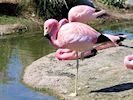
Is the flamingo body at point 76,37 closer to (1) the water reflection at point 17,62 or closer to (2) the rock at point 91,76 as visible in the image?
(2) the rock at point 91,76

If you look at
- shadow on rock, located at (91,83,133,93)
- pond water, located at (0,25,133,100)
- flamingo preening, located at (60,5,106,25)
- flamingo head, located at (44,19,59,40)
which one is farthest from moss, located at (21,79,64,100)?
flamingo preening, located at (60,5,106,25)

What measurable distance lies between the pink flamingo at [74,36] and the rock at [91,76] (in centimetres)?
92

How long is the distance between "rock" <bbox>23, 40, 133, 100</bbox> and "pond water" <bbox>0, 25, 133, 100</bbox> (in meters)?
0.29

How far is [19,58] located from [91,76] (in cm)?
285

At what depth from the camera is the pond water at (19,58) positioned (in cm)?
825

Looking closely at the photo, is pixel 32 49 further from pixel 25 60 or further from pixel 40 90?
pixel 40 90

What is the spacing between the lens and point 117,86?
8195mm

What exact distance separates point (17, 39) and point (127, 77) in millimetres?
6456

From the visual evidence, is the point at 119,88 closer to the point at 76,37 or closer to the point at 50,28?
the point at 76,37

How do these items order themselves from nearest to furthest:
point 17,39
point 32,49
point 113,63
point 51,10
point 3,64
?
point 113,63
point 3,64
point 32,49
point 17,39
point 51,10

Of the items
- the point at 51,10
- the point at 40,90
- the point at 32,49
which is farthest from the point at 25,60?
the point at 51,10

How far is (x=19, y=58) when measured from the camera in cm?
1125

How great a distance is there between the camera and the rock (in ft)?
26.1

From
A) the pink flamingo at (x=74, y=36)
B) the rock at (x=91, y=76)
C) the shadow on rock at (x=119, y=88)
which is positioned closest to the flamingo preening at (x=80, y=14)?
the pink flamingo at (x=74, y=36)
